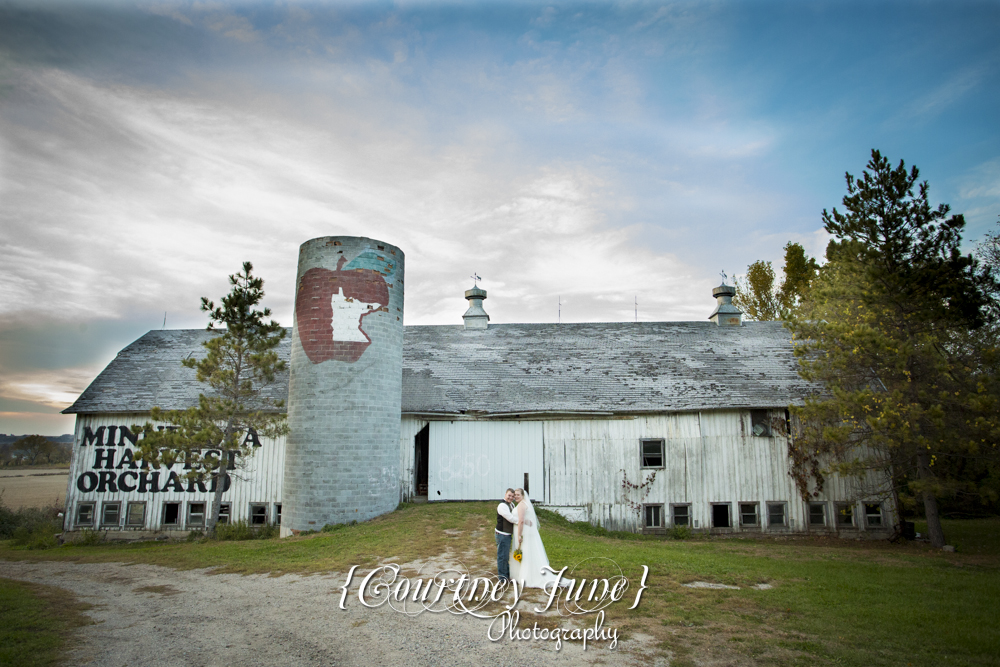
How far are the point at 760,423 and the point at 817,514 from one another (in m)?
3.39

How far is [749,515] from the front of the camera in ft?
59.3

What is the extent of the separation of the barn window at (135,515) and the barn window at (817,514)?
22301mm

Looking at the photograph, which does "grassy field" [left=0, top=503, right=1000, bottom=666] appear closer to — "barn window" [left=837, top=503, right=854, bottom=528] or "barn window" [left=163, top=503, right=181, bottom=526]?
"barn window" [left=837, top=503, right=854, bottom=528]

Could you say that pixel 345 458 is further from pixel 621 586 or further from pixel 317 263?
pixel 621 586

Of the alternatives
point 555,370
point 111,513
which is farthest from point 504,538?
point 111,513

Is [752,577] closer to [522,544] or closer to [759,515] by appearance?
[522,544]

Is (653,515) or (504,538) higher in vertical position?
(504,538)

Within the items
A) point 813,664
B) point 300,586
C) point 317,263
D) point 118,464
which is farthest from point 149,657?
point 118,464

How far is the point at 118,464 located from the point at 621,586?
18455 mm

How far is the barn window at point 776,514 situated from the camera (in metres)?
18.0

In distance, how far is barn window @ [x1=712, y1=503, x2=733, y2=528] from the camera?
1803cm

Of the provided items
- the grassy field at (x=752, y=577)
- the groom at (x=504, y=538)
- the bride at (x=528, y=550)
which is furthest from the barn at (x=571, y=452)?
the bride at (x=528, y=550)

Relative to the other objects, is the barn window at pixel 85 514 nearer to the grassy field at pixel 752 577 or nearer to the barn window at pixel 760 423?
the grassy field at pixel 752 577

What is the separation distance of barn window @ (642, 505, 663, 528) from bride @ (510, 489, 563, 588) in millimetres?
10042
